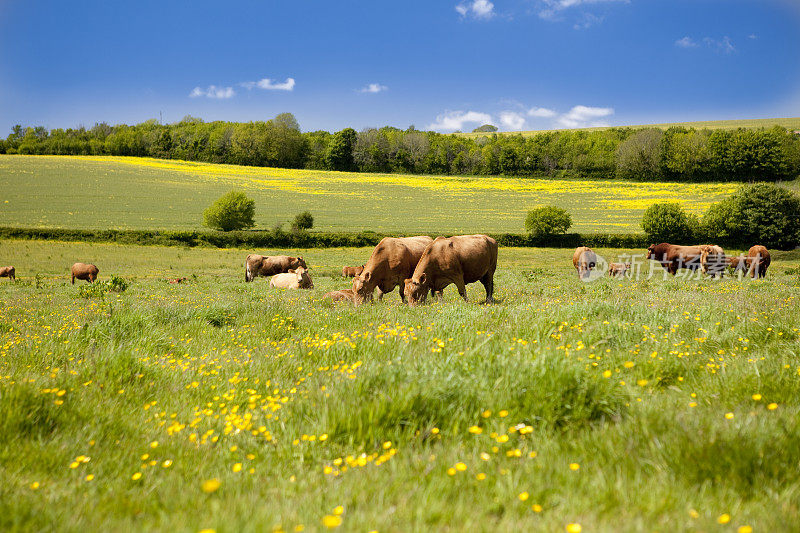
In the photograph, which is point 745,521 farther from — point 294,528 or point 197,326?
point 197,326

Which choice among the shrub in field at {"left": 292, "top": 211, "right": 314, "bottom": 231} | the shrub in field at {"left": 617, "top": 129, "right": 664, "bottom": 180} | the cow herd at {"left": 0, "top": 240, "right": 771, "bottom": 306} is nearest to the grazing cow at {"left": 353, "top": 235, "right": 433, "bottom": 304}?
the cow herd at {"left": 0, "top": 240, "right": 771, "bottom": 306}

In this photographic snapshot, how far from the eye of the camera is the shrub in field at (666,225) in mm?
55125

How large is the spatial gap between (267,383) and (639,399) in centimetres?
308

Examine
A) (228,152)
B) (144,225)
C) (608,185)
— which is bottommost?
(144,225)

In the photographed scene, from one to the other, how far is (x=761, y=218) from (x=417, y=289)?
61.1 m

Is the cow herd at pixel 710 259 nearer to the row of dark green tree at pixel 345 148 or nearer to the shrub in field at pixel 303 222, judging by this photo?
the shrub in field at pixel 303 222

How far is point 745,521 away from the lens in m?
1.88

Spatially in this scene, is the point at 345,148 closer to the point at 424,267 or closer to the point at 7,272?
the point at 7,272

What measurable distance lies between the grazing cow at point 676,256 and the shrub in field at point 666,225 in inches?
1128

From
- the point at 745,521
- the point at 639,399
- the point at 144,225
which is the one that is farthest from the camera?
the point at 144,225

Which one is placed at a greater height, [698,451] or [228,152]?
[228,152]

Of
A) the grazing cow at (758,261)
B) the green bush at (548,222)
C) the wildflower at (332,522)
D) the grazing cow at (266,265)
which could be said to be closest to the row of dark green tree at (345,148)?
the green bush at (548,222)

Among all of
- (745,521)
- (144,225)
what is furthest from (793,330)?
(144,225)

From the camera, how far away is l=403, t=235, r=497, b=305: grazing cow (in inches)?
492
